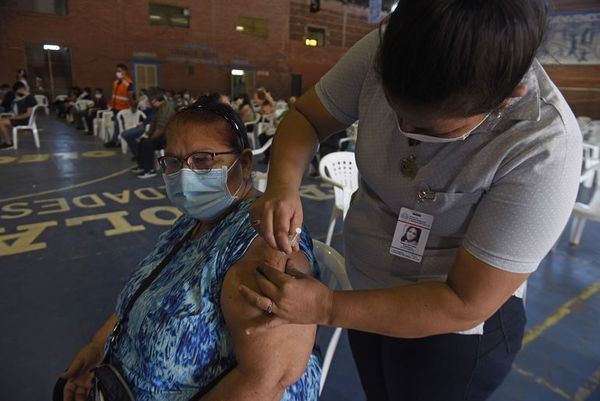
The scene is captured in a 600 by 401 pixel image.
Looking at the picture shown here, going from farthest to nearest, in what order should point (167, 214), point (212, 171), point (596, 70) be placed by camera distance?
point (596, 70) → point (167, 214) → point (212, 171)

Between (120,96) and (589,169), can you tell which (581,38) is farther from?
(120,96)

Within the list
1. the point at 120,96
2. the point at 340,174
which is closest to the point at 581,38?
the point at 340,174

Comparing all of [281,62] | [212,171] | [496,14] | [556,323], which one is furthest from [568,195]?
[281,62]

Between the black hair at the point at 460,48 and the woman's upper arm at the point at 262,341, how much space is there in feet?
1.20

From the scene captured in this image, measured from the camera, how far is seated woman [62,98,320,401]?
0.77 metres

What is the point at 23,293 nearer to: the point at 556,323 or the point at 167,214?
the point at 167,214

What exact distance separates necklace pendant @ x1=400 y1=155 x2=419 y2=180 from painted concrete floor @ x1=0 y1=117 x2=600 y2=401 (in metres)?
1.29

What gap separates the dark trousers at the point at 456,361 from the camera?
2.70ft

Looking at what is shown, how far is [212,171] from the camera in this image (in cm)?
114

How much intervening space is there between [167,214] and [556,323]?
3121 mm

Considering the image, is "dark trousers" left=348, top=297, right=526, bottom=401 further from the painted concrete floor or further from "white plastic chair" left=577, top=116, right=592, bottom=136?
"white plastic chair" left=577, top=116, right=592, bottom=136

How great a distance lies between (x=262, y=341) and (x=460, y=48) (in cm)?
56

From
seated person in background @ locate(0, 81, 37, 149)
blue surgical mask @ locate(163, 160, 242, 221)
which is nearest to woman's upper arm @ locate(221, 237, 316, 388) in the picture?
blue surgical mask @ locate(163, 160, 242, 221)

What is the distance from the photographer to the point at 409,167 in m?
0.78
